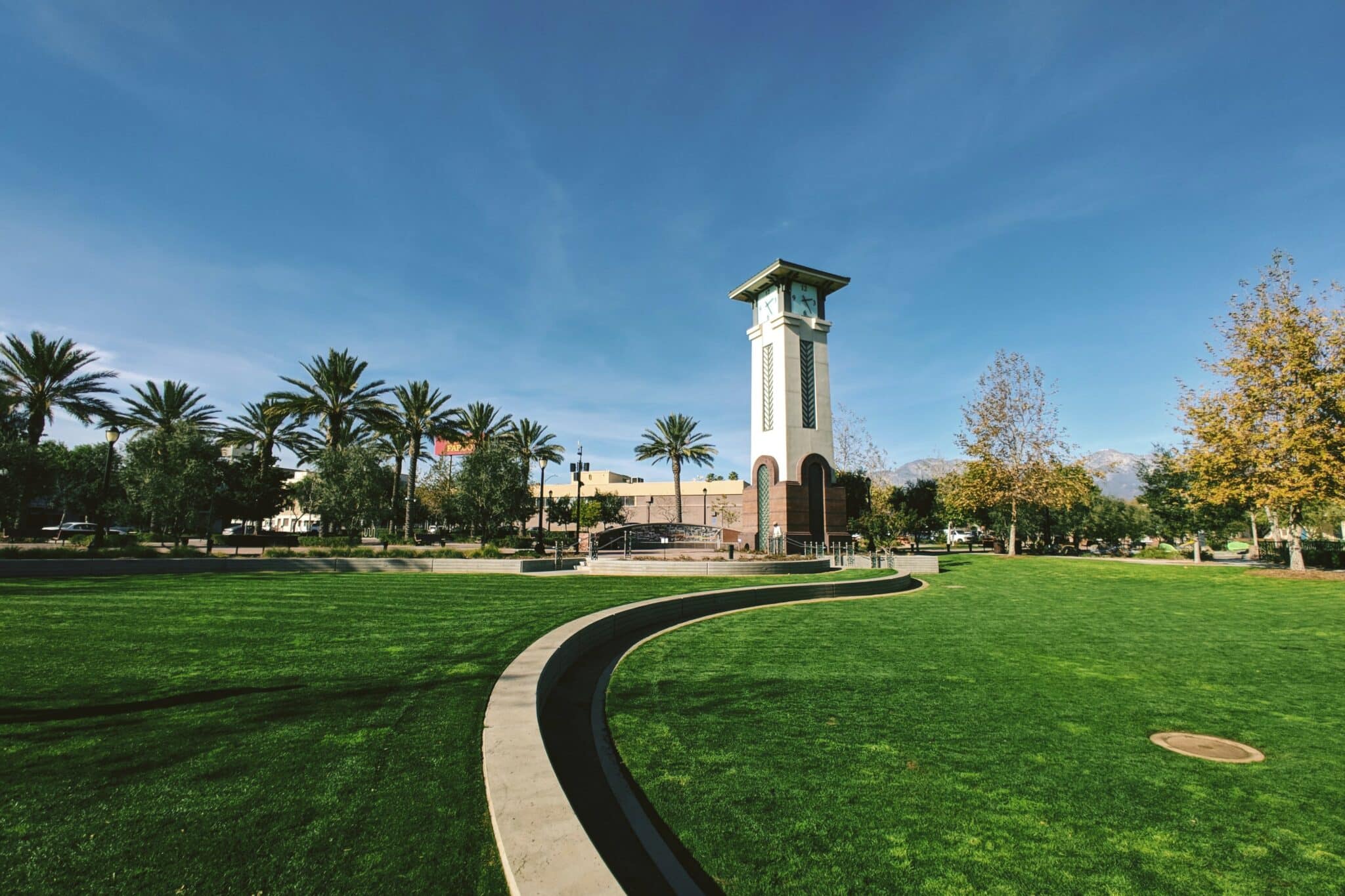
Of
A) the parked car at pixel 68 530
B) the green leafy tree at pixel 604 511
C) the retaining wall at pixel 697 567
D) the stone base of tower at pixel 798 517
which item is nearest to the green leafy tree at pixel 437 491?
the green leafy tree at pixel 604 511

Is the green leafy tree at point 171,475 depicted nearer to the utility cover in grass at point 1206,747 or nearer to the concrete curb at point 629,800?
the concrete curb at point 629,800

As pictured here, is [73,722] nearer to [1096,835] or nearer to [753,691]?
[753,691]

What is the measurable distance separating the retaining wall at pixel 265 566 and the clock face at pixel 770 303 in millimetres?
19941

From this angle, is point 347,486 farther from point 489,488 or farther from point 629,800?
point 629,800

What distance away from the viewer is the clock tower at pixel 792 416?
3175 centimetres

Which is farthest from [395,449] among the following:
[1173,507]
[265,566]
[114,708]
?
[1173,507]

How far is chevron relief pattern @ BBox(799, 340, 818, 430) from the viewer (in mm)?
33094

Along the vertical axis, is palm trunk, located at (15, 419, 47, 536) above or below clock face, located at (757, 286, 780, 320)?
below

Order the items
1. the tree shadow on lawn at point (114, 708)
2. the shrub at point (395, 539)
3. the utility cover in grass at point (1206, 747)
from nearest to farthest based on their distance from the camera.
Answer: the tree shadow on lawn at point (114, 708)
the utility cover in grass at point (1206, 747)
the shrub at point (395, 539)

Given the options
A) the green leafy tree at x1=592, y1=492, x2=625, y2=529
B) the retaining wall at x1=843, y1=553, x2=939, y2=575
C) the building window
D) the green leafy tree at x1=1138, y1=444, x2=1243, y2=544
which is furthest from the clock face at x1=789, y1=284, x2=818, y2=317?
the green leafy tree at x1=592, y1=492, x2=625, y2=529

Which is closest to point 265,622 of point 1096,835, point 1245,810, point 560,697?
point 560,697

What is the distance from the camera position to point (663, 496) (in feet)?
262

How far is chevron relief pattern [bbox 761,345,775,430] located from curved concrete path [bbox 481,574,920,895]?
2636cm

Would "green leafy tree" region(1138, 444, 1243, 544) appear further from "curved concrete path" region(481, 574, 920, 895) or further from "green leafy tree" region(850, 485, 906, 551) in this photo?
"curved concrete path" region(481, 574, 920, 895)
